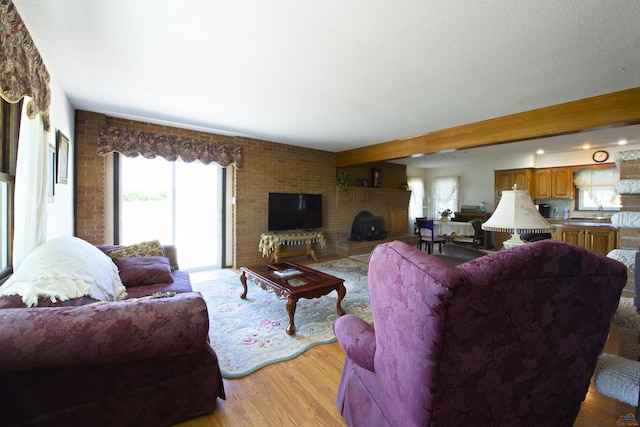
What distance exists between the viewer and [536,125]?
3.26 meters

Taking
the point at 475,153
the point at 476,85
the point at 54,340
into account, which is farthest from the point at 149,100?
the point at 475,153

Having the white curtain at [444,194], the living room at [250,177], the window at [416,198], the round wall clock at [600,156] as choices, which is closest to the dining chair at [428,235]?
the living room at [250,177]

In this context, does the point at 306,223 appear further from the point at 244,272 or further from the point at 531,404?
the point at 531,404

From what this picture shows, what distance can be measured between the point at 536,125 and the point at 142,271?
4.55 metres

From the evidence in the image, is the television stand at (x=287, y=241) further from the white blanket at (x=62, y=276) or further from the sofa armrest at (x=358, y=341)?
the sofa armrest at (x=358, y=341)

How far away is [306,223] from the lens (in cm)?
564

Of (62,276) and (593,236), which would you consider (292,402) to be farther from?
(593,236)

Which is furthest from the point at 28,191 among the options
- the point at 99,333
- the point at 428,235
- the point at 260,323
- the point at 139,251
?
the point at 428,235

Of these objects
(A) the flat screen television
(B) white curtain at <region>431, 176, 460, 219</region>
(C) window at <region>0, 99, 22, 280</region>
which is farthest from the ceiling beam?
(C) window at <region>0, 99, 22, 280</region>

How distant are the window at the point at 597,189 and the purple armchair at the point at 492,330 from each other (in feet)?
22.6

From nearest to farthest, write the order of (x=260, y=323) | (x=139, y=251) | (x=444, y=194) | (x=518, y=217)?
(x=518, y=217), (x=260, y=323), (x=139, y=251), (x=444, y=194)

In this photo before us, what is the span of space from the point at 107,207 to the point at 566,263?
4.77 m

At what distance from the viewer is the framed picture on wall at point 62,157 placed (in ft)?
8.69

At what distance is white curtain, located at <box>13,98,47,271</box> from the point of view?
182cm
